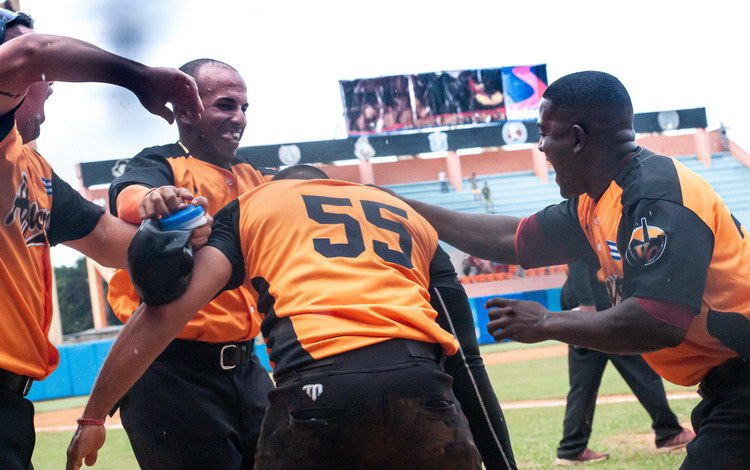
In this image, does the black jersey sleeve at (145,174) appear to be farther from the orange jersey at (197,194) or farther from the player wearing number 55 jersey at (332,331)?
the player wearing number 55 jersey at (332,331)


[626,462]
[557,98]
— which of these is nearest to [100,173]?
[626,462]

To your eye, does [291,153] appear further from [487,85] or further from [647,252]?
[647,252]

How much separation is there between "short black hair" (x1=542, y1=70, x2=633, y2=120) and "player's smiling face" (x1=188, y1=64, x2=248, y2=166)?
1263 mm

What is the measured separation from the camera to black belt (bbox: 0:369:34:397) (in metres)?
2.28

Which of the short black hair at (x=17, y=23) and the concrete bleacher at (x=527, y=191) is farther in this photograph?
the concrete bleacher at (x=527, y=191)

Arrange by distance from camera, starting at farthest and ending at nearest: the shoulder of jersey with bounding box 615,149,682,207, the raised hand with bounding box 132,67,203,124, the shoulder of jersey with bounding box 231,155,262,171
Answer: the shoulder of jersey with bounding box 231,155,262,171
the shoulder of jersey with bounding box 615,149,682,207
the raised hand with bounding box 132,67,203,124

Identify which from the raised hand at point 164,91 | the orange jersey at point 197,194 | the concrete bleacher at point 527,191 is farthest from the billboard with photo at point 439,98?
the raised hand at point 164,91

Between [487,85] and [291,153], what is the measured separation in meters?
10.8

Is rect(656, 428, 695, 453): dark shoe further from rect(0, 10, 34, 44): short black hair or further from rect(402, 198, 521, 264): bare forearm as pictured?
rect(0, 10, 34, 44): short black hair

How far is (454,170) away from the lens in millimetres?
23000

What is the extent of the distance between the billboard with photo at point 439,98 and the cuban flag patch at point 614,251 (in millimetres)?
21900

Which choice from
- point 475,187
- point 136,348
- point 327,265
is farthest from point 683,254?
point 475,187

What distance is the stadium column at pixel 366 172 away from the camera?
21688 millimetres

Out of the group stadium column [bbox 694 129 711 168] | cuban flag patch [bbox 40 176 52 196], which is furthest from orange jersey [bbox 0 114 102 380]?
stadium column [bbox 694 129 711 168]
